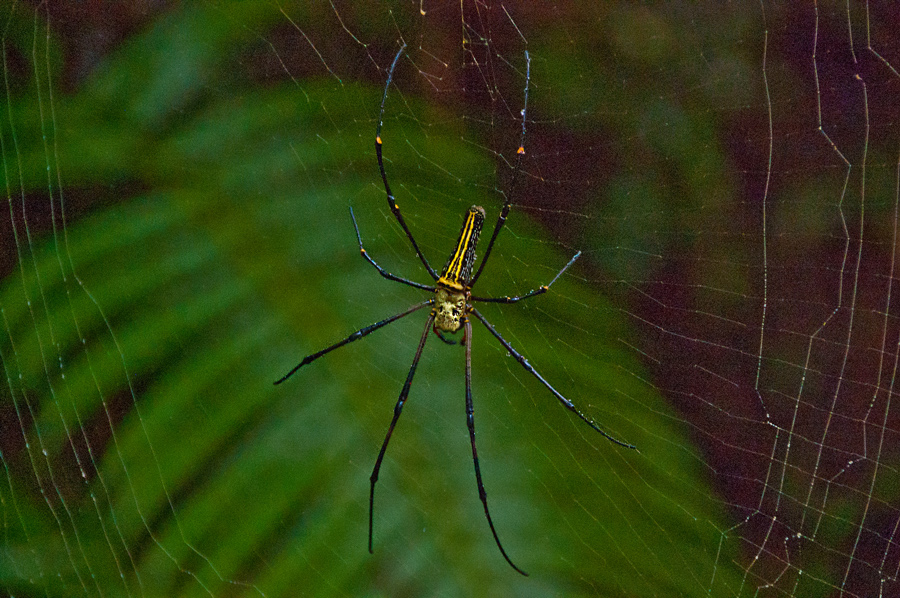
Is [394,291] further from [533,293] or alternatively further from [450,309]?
[533,293]

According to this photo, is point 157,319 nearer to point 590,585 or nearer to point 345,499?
point 345,499

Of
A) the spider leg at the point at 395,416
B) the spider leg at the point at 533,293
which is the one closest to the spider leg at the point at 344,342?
the spider leg at the point at 395,416

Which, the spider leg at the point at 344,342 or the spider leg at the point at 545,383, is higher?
the spider leg at the point at 344,342

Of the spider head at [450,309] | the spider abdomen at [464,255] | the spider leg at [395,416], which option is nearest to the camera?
the spider abdomen at [464,255]

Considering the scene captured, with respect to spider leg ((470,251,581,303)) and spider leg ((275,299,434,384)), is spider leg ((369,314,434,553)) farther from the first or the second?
spider leg ((470,251,581,303))

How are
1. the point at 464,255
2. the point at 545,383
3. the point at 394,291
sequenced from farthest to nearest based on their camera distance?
the point at 394,291, the point at 545,383, the point at 464,255

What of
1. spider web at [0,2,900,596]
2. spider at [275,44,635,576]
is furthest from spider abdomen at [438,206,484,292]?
spider web at [0,2,900,596]

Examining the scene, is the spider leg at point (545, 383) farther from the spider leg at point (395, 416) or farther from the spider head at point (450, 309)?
the spider leg at point (395, 416)

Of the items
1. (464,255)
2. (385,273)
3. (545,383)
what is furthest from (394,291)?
(545,383)

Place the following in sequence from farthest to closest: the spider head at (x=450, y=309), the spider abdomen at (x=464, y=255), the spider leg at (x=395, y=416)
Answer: the spider head at (x=450, y=309), the spider leg at (x=395, y=416), the spider abdomen at (x=464, y=255)
